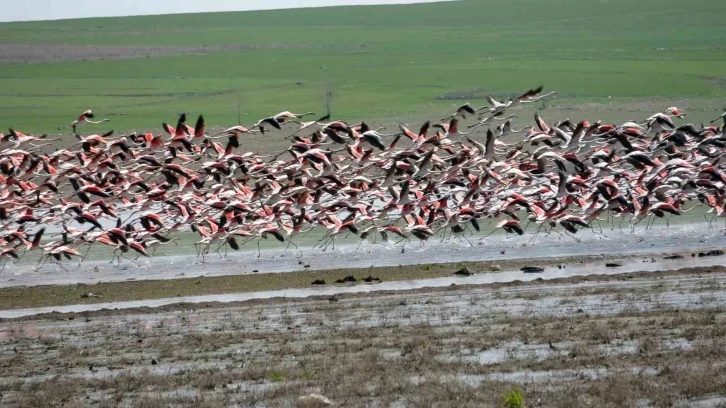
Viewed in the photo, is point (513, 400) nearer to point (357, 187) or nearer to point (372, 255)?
point (372, 255)

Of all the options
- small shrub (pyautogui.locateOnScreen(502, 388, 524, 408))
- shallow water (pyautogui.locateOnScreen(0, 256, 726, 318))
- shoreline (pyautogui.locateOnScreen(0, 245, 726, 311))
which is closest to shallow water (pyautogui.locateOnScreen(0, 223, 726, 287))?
shoreline (pyautogui.locateOnScreen(0, 245, 726, 311))

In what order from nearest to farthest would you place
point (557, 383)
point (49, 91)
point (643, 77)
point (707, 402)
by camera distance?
point (707, 402), point (557, 383), point (643, 77), point (49, 91)

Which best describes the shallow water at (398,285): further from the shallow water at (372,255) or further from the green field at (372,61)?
the green field at (372,61)

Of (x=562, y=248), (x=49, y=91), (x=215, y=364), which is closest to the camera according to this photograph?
(x=215, y=364)

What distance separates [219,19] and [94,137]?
10818 cm

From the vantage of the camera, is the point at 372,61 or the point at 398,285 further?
the point at 372,61

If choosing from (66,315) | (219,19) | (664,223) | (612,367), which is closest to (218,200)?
(66,315)

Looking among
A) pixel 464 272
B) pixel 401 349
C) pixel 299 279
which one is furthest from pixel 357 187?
pixel 401 349

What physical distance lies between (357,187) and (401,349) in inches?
516

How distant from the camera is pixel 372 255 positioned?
27047mm

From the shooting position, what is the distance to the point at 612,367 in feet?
47.8

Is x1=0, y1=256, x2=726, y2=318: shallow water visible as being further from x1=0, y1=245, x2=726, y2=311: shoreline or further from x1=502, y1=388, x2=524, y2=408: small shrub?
x1=502, y1=388, x2=524, y2=408: small shrub

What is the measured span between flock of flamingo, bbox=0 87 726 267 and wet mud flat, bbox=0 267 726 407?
18.9ft

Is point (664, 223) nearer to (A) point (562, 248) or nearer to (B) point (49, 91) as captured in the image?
(A) point (562, 248)
